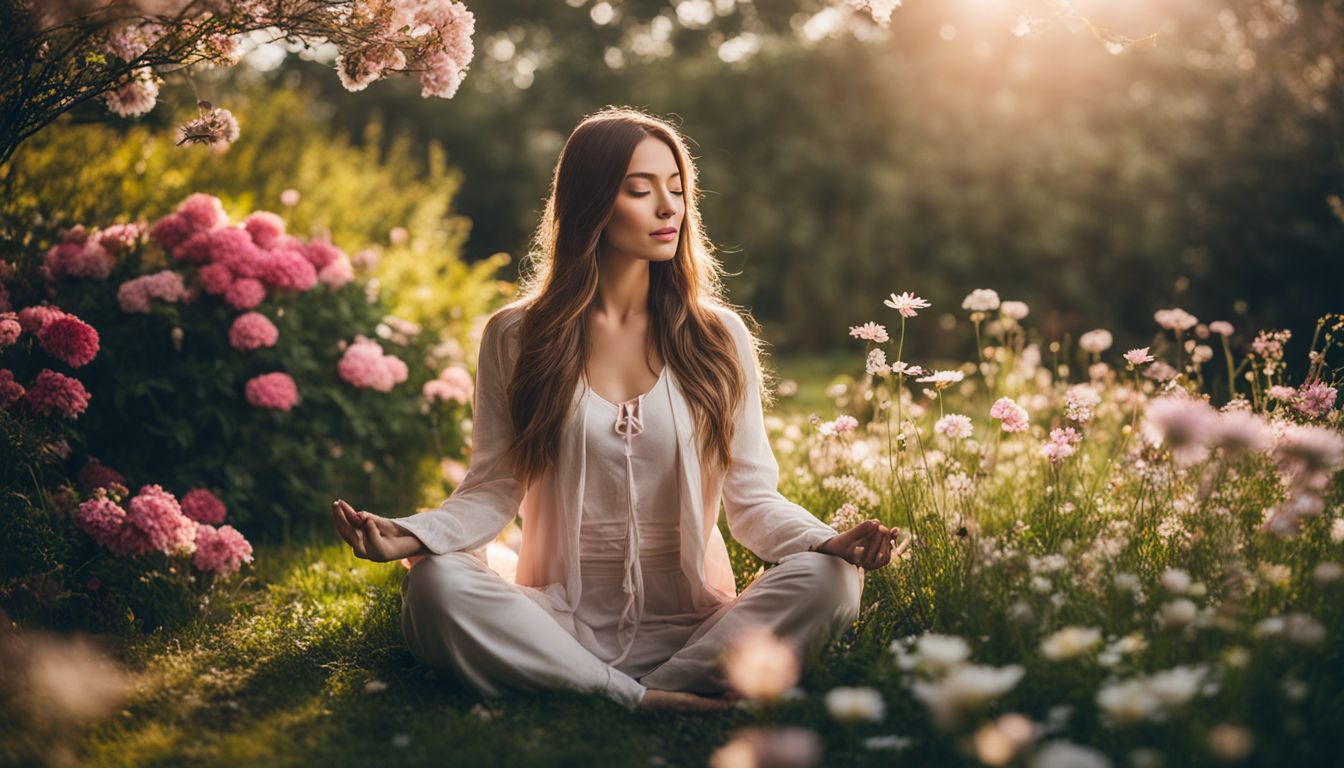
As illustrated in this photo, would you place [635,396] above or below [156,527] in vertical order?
above

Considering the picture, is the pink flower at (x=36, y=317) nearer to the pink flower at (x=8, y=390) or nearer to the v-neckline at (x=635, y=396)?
the pink flower at (x=8, y=390)

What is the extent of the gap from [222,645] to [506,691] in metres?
1.09

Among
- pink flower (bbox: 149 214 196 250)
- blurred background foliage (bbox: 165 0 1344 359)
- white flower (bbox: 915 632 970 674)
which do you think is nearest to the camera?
white flower (bbox: 915 632 970 674)

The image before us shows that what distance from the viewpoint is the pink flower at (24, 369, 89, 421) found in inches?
146

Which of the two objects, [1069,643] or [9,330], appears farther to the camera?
[9,330]

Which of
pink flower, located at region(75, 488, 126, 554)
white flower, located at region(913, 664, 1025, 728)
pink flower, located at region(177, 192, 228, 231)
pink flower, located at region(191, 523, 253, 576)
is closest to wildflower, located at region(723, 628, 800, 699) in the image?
white flower, located at region(913, 664, 1025, 728)

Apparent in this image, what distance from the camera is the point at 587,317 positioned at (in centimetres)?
341

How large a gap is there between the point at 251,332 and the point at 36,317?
0.78 m

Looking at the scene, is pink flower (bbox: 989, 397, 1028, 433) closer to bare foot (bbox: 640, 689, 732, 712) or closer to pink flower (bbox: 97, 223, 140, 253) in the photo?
bare foot (bbox: 640, 689, 732, 712)

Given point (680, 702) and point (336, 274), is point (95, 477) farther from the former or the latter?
point (680, 702)

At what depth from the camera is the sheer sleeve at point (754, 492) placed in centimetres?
317

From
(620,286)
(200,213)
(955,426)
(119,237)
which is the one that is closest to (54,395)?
(119,237)

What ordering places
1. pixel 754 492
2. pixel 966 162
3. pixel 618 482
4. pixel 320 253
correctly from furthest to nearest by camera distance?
pixel 966 162 < pixel 320 253 < pixel 754 492 < pixel 618 482

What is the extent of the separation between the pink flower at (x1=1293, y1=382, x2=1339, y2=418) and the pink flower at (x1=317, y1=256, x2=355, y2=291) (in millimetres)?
3847
